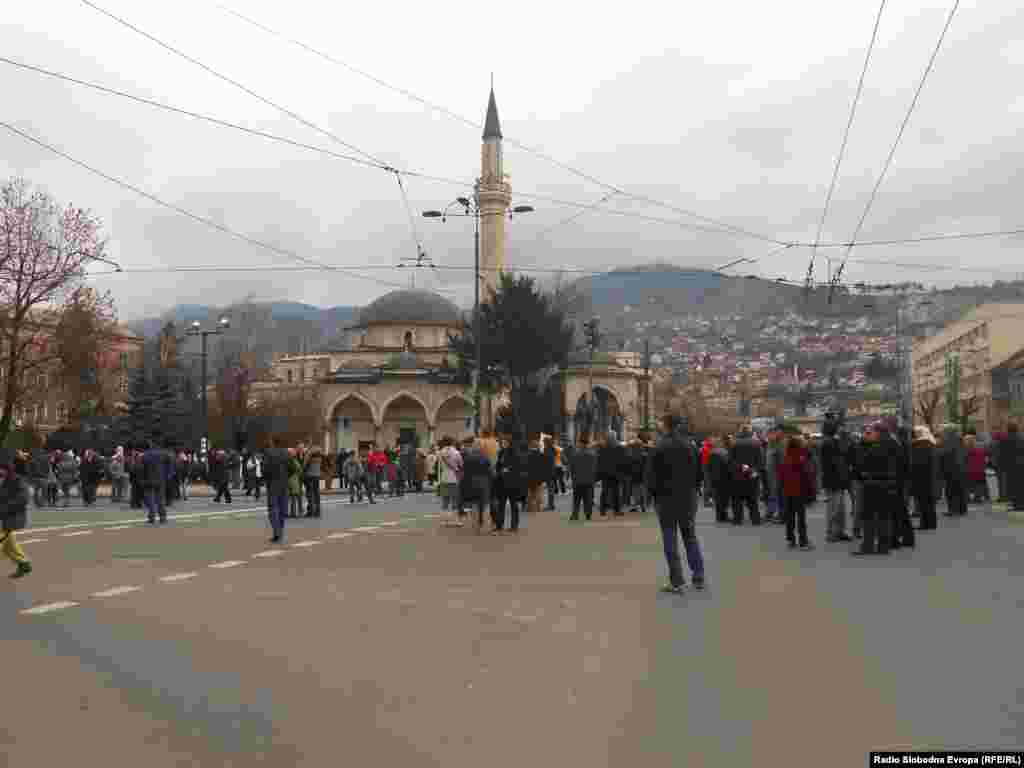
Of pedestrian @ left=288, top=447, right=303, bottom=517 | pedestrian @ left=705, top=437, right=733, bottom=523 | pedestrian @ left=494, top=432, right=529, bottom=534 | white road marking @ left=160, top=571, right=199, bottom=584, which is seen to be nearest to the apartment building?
pedestrian @ left=705, top=437, right=733, bottom=523

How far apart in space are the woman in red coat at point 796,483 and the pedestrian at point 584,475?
6381 mm

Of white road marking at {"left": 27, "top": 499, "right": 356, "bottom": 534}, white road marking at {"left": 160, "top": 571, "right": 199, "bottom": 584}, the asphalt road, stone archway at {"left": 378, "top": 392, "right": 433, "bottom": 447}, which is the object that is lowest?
the asphalt road

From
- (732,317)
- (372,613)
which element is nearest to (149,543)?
(372,613)

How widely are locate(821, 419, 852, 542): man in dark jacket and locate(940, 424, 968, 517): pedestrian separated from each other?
561 centimetres

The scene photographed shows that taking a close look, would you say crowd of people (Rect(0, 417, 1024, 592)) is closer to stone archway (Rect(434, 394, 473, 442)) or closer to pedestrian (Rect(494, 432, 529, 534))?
pedestrian (Rect(494, 432, 529, 534))

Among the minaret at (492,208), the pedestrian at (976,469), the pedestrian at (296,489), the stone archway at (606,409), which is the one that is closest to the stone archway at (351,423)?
the stone archway at (606,409)

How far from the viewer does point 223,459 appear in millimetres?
33156

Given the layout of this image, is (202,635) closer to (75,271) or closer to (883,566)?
(883,566)

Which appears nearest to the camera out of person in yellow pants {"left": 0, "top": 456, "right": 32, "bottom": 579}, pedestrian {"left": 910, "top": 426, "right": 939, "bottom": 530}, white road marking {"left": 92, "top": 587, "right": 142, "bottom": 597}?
white road marking {"left": 92, "top": 587, "right": 142, "bottom": 597}

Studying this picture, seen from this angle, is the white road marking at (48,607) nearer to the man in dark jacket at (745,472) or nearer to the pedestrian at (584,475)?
the pedestrian at (584,475)

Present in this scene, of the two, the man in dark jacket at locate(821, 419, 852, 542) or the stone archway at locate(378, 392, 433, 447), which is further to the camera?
the stone archway at locate(378, 392, 433, 447)

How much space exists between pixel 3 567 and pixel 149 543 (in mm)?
3167

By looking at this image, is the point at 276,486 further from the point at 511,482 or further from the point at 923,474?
the point at 923,474

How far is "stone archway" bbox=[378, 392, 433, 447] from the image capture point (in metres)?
85.2
